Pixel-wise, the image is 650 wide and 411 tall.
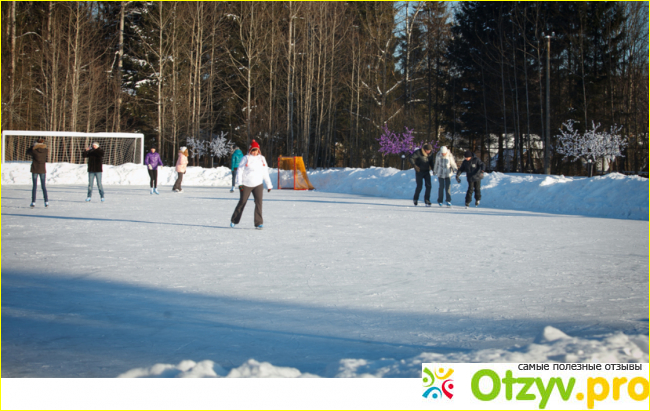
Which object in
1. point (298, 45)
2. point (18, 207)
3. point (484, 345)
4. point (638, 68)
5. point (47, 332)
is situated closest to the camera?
point (484, 345)

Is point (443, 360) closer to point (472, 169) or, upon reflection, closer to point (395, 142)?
point (472, 169)

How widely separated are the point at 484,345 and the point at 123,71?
4084 cm

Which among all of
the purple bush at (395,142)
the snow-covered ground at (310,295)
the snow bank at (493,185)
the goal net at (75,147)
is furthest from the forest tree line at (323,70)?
the snow-covered ground at (310,295)

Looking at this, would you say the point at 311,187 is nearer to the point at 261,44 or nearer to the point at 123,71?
the point at 261,44

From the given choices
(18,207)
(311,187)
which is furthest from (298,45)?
(18,207)

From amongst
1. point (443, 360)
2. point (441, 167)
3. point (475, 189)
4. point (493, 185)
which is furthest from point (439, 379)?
point (493, 185)

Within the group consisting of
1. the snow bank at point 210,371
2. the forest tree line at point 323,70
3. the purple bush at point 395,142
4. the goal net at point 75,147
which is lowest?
the snow bank at point 210,371

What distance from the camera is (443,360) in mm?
3055

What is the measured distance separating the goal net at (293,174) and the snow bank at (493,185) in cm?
85

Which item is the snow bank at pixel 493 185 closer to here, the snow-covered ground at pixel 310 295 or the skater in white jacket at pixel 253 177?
the snow-covered ground at pixel 310 295

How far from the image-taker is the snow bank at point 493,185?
45.7 feet

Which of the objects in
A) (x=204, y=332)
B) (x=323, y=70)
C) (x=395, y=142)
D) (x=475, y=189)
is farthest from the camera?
(x=395, y=142)

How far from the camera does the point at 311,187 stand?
25.6m

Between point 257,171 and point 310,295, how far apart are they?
5170 millimetres
